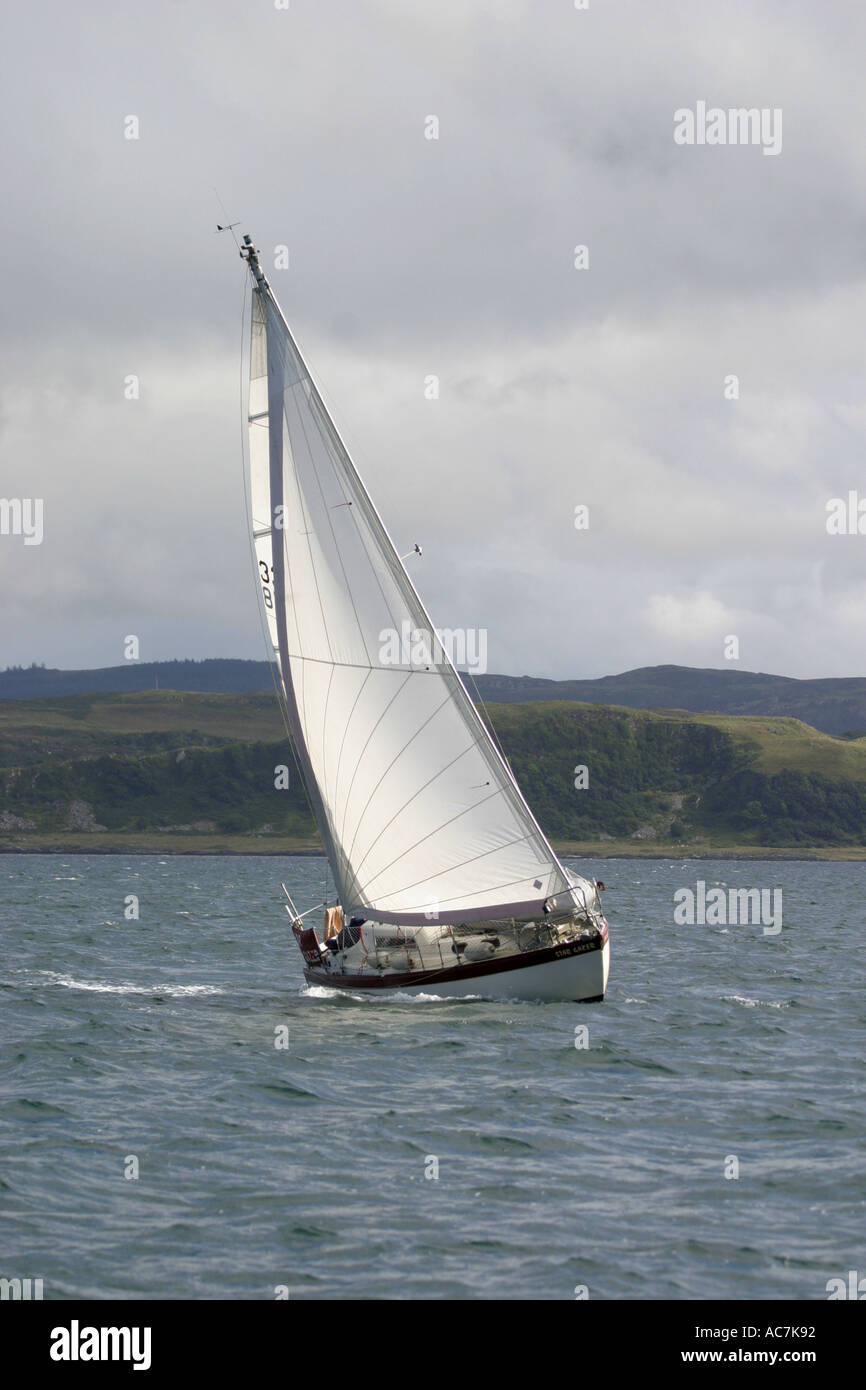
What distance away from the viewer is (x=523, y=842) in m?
38.2

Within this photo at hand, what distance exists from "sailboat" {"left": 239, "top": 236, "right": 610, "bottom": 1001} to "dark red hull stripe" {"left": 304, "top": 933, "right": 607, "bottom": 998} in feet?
0.15

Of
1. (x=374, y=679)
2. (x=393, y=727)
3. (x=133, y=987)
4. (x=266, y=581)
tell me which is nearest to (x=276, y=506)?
(x=266, y=581)

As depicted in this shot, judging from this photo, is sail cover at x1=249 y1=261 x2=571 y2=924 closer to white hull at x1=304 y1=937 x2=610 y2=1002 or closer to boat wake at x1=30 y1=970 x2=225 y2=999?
white hull at x1=304 y1=937 x2=610 y2=1002

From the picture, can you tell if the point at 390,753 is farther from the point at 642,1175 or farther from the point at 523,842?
the point at 642,1175

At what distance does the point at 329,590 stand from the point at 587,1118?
662 inches

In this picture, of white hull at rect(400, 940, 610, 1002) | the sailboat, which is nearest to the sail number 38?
the sailboat

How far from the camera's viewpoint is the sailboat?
37969 millimetres

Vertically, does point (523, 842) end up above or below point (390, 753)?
below

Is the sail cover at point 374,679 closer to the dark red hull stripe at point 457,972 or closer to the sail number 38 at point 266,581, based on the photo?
the sail number 38 at point 266,581

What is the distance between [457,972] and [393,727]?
6.75 meters

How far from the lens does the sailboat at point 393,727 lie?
38.0 m
